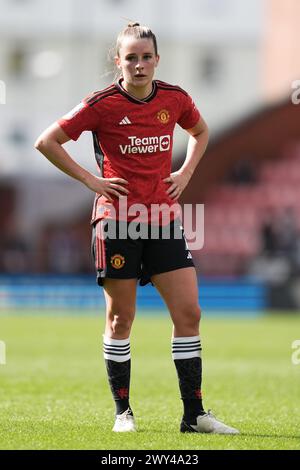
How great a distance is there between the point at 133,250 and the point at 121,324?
1.51 feet

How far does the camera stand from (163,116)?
263 inches

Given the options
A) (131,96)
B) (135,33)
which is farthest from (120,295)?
(135,33)

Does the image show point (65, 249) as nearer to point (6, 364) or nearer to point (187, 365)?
point (6, 364)

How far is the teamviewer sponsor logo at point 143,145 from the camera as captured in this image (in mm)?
6602

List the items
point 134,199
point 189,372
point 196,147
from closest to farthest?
1. point 134,199
2. point 189,372
3. point 196,147

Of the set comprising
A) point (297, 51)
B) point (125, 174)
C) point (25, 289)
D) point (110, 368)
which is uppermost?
point (297, 51)

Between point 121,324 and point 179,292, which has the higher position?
point 179,292

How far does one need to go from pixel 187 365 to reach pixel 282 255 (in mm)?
18747

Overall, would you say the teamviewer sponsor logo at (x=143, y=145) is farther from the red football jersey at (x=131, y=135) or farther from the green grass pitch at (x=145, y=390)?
the green grass pitch at (x=145, y=390)

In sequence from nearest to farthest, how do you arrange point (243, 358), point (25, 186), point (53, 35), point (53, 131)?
point (53, 131)
point (243, 358)
point (25, 186)
point (53, 35)

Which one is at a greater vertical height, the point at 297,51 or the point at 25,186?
the point at 297,51

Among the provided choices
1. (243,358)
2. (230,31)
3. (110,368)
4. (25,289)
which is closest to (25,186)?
(25,289)

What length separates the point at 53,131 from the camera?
21.6 feet

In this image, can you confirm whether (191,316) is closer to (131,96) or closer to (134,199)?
(134,199)
